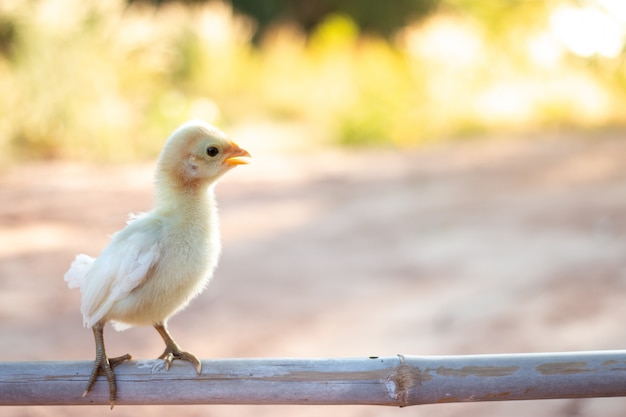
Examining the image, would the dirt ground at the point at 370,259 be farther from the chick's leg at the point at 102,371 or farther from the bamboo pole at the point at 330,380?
the chick's leg at the point at 102,371

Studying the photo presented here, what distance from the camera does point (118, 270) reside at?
6.69 ft

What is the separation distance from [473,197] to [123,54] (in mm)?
4980

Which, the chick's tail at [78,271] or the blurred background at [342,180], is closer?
→ the chick's tail at [78,271]

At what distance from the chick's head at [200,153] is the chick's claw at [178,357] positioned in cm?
45

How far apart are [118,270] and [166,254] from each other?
13 centimetres

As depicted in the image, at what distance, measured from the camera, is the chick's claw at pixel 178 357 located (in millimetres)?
2051

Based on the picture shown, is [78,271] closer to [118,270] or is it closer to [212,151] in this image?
[118,270]

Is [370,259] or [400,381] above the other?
[370,259]

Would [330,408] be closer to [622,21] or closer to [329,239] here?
[329,239]

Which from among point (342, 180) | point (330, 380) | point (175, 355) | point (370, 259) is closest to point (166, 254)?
point (175, 355)

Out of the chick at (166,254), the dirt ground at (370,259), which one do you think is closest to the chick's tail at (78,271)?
the chick at (166,254)

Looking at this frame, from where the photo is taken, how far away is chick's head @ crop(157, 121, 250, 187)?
6.87ft

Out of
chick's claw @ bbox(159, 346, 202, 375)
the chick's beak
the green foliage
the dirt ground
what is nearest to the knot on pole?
chick's claw @ bbox(159, 346, 202, 375)

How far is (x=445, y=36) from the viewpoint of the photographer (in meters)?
12.6
